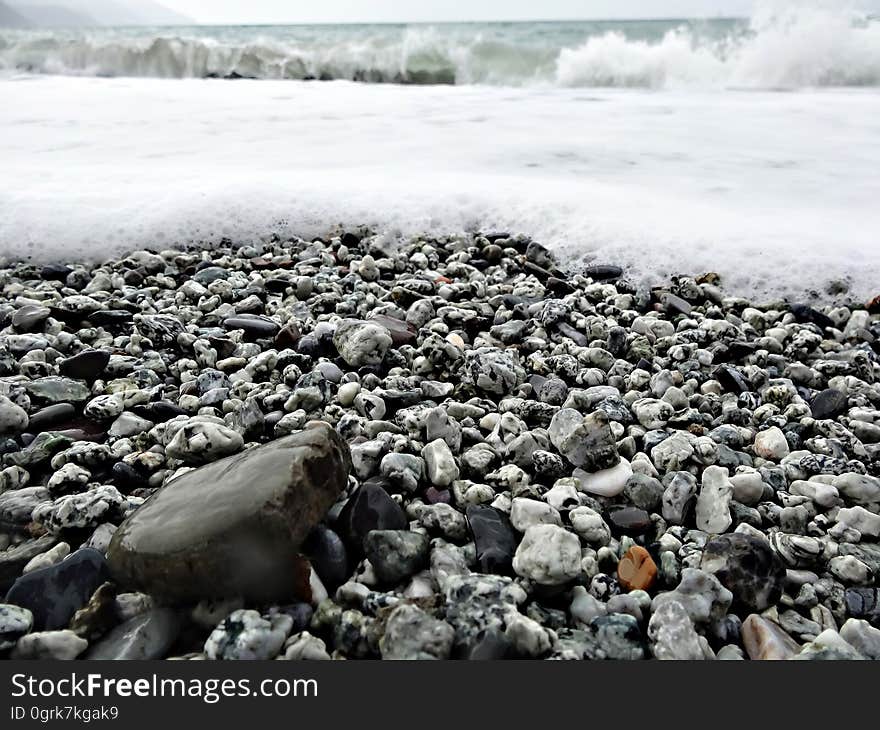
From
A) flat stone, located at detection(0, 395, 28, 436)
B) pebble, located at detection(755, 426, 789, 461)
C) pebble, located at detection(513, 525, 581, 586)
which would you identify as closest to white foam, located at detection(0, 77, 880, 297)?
pebble, located at detection(755, 426, 789, 461)

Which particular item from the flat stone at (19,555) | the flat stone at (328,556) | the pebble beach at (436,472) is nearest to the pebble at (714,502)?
the pebble beach at (436,472)

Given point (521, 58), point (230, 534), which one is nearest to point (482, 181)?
point (230, 534)

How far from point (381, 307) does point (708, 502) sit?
138 centimetres

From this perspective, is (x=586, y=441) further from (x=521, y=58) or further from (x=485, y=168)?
(x=521, y=58)

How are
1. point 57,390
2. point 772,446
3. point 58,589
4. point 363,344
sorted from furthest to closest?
point 363,344
point 57,390
point 772,446
point 58,589

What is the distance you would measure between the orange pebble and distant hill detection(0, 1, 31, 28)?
1870 inches

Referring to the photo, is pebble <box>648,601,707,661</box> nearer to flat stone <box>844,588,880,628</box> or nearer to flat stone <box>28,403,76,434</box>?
flat stone <box>844,588,880,628</box>

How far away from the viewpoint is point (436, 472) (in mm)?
1501

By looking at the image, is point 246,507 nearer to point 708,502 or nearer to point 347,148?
point 708,502

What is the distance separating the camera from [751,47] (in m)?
11.3

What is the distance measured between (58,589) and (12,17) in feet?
170

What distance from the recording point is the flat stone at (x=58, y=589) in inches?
45.3

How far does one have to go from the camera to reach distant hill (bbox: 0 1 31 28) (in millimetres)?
37850

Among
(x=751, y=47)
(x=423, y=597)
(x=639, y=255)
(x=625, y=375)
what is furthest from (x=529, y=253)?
(x=751, y=47)
